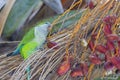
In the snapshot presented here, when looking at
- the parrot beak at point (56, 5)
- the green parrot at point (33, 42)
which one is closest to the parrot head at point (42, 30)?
the green parrot at point (33, 42)

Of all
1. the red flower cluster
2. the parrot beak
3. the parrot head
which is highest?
the parrot beak

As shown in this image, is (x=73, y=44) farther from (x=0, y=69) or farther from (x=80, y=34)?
(x=0, y=69)

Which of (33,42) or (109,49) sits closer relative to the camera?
(109,49)

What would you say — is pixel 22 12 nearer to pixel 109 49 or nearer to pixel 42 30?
pixel 42 30

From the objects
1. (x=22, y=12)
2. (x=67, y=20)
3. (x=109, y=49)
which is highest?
(x=22, y=12)

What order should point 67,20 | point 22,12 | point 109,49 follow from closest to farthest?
point 109,49 < point 67,20 < point 22,12

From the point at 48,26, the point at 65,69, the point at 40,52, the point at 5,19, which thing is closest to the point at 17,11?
the point at 5,19

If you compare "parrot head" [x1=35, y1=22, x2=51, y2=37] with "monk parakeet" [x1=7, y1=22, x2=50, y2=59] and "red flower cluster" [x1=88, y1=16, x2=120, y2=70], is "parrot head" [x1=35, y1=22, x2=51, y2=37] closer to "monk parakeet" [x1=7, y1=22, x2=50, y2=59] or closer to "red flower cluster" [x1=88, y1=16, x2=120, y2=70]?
Answer: "monk parakeet" [x1=7, y1=22, x2=50, y2=59]

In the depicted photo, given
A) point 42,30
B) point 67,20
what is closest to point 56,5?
point 67,20

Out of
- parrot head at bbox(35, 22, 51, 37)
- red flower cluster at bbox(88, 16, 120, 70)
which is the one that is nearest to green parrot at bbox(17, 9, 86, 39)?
parrot head at bbox(35, 22, 51, 37)

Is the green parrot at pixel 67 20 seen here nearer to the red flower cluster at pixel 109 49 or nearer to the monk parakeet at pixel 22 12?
the monk parakeet at pixel 22 12

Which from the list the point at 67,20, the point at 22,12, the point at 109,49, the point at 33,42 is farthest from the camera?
the point at 22,12

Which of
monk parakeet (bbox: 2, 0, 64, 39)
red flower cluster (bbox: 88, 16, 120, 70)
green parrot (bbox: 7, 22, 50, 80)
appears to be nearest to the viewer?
red flower cluster (bbox: 88, 16, 120, 70)
